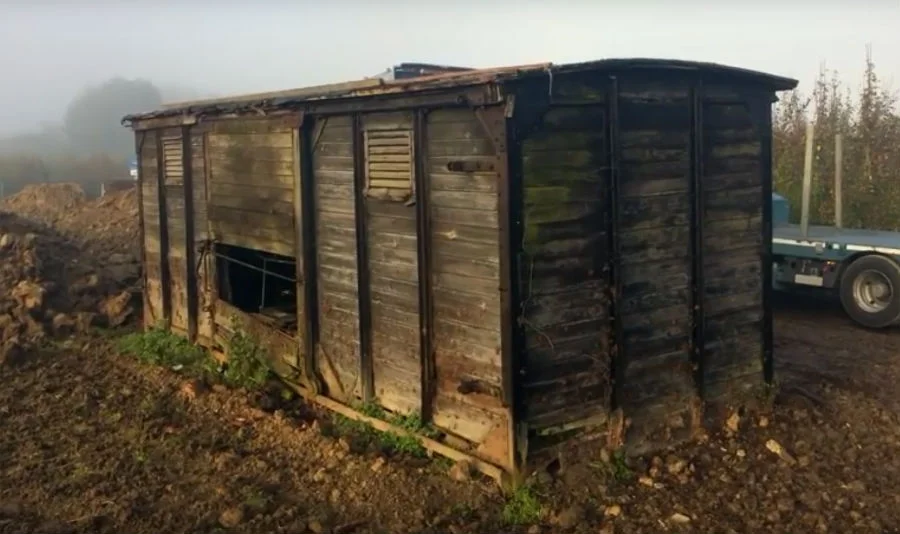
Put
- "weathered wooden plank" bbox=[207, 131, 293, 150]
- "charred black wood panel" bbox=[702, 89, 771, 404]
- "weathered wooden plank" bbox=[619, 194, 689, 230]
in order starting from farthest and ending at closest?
1. "weathered wooden plank" bbox=[207, 131, 293, 150]
2. "charred black wood panel" bbox=[702, 89, 771, 404]
3. "weathered wooden plank" bbox=[619, 194, 689, 230]

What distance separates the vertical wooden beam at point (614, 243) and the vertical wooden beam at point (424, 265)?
1.41m

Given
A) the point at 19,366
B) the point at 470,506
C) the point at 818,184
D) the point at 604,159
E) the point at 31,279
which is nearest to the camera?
the point at 470,506

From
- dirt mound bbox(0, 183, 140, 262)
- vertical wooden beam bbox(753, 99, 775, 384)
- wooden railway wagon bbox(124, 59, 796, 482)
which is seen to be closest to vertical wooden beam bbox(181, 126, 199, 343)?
wooden railway wagon bbox(124, 59, 796, 482)

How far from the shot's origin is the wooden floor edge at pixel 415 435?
6.60 metres

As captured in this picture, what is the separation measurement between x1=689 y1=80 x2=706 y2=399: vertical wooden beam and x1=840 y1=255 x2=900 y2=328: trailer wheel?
5.85m

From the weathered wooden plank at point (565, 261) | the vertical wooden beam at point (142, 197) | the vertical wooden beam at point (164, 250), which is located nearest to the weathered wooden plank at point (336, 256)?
the weathered wooden plank at point (565, 261)

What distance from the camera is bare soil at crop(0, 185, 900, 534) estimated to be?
624 cm

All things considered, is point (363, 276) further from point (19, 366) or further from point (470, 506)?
point (19, 366)

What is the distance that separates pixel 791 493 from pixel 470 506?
2363mm

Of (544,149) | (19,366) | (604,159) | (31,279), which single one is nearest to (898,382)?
(604,159)

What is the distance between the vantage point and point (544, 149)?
6555mm

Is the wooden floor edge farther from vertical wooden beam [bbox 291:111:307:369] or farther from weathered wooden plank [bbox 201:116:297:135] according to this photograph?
weathered wooden plank [bbox 201:116:297:135]

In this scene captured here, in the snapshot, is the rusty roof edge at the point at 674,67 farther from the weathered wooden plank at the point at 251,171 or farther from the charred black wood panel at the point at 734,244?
the weathered wooden plank at the point at 251,171

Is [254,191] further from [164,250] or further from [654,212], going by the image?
[654,212]
